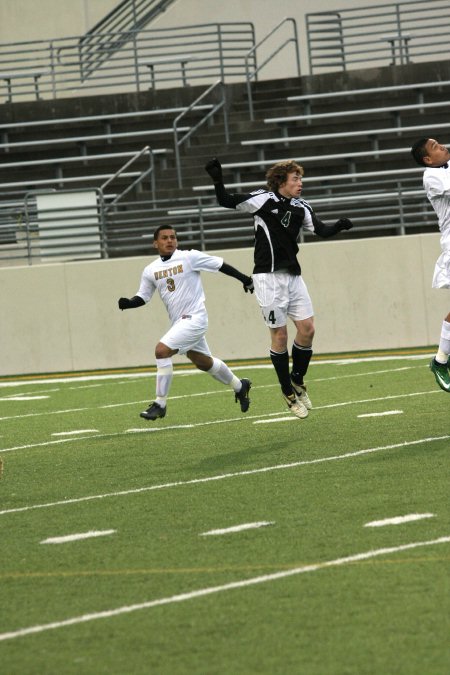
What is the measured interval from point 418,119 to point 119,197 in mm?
5635

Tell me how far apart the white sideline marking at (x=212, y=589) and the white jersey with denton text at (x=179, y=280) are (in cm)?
658

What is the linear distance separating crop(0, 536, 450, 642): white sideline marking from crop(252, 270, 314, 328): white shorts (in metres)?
4.92

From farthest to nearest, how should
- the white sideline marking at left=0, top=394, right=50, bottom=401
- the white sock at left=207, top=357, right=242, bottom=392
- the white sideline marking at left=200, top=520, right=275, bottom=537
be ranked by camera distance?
the white sideline marking at left=0, top=394, right=50, bottom=401 < the white sock at left=207, top=357, right=242, bottom=392 < the white sideline marking at left=200, top=520, right=275, bottom=537

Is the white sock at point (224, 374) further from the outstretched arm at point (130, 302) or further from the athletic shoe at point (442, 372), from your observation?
the athletic shoe at point (442, 372)

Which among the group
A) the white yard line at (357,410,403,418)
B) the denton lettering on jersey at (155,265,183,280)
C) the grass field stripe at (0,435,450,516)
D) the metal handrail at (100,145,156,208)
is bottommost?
the white yard line at (357,410,403,418)

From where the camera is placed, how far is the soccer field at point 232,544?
5.17 m

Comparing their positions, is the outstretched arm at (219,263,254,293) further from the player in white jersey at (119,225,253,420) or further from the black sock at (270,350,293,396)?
the black sock at (270,350,293,396)

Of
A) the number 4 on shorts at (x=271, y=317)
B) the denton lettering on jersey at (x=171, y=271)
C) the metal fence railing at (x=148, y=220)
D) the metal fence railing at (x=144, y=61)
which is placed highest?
the metal fence railing at (x=144, y=61)

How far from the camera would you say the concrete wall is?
20672 mm

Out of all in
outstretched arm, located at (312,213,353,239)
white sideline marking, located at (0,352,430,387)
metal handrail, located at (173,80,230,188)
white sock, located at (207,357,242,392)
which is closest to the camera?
outstretched arm, located at (312,213,353,239)

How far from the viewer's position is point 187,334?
12.7 metres

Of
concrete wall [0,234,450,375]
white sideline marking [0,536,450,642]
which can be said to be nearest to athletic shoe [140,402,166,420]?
white sideline marking [0,536,450,642]

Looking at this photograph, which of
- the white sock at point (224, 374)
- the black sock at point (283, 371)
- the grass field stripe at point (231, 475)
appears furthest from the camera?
the white sock at point (224, 374)

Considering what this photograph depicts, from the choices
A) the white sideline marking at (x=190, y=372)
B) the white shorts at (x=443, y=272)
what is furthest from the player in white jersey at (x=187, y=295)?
the white sideline marking at (x=190, y=372)
